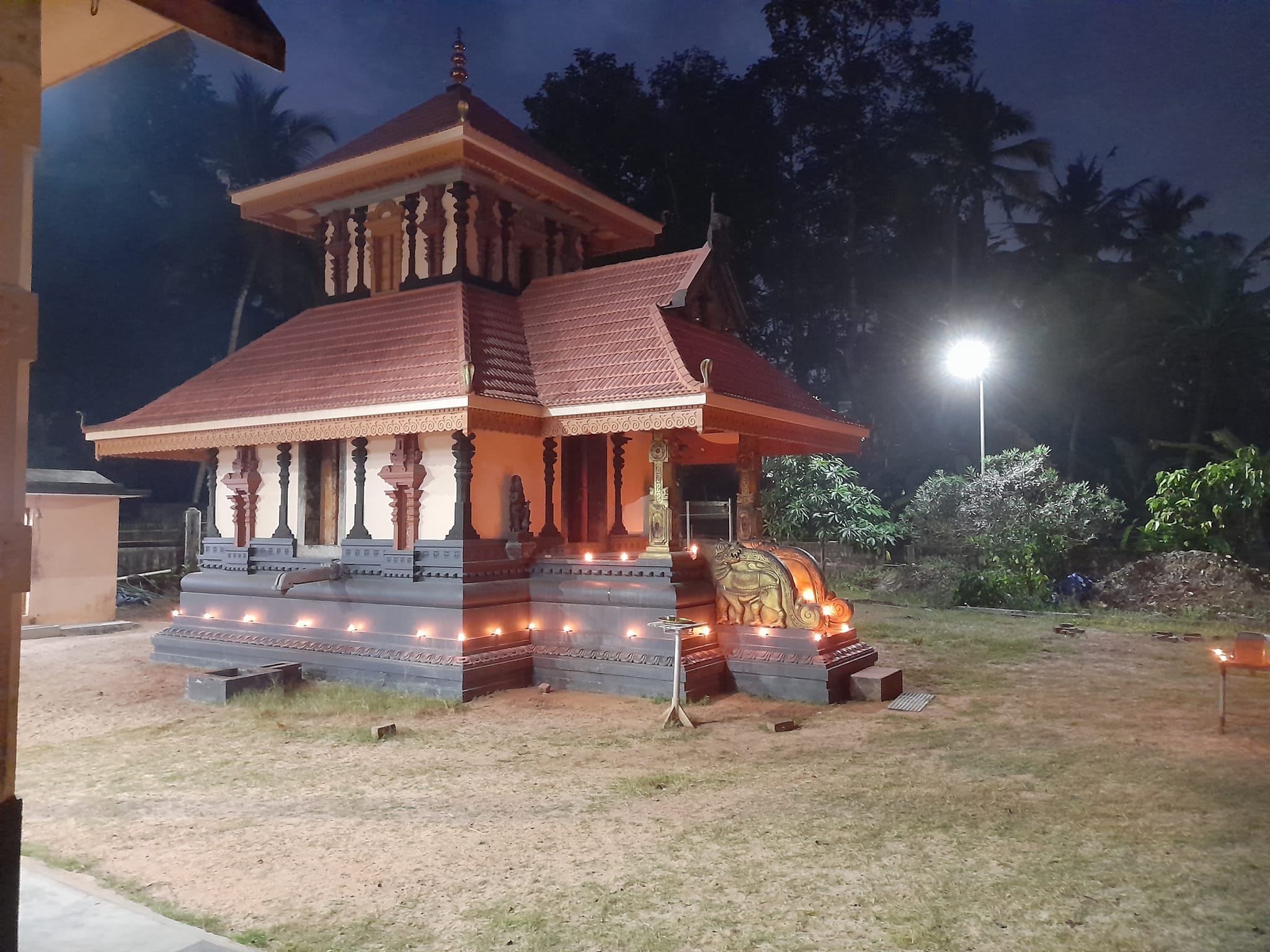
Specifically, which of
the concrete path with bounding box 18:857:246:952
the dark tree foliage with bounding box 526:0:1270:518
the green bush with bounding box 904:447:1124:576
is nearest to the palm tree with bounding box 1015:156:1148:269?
the dark tree foliage with bounding box 526:0:1270:518

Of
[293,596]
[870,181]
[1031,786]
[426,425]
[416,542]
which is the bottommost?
[1031,786]

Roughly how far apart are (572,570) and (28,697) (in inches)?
239

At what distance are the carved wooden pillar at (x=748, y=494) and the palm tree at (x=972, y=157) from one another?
74.5 feet

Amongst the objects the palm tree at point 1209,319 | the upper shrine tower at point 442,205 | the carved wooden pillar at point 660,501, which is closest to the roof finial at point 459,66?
the upper shrine tower at point 442,205

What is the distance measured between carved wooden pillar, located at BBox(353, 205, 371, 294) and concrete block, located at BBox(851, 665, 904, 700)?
8.32 meters

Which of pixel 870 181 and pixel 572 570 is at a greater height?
pixel 870 181

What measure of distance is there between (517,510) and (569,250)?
15.8ft

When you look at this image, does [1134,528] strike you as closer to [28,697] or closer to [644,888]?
[644,888]

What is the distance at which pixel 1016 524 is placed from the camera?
59.7 ft

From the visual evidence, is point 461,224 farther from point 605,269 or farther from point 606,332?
point 606,332

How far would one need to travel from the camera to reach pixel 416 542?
9.78 meters

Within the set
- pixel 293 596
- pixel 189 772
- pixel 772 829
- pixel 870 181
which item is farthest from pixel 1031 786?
pixel 870 181

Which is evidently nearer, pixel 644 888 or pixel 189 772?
pixel 644 888

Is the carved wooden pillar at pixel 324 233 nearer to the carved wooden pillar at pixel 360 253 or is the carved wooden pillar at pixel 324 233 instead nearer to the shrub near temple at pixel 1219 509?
the carved wooden pillar at pixel 360 253
